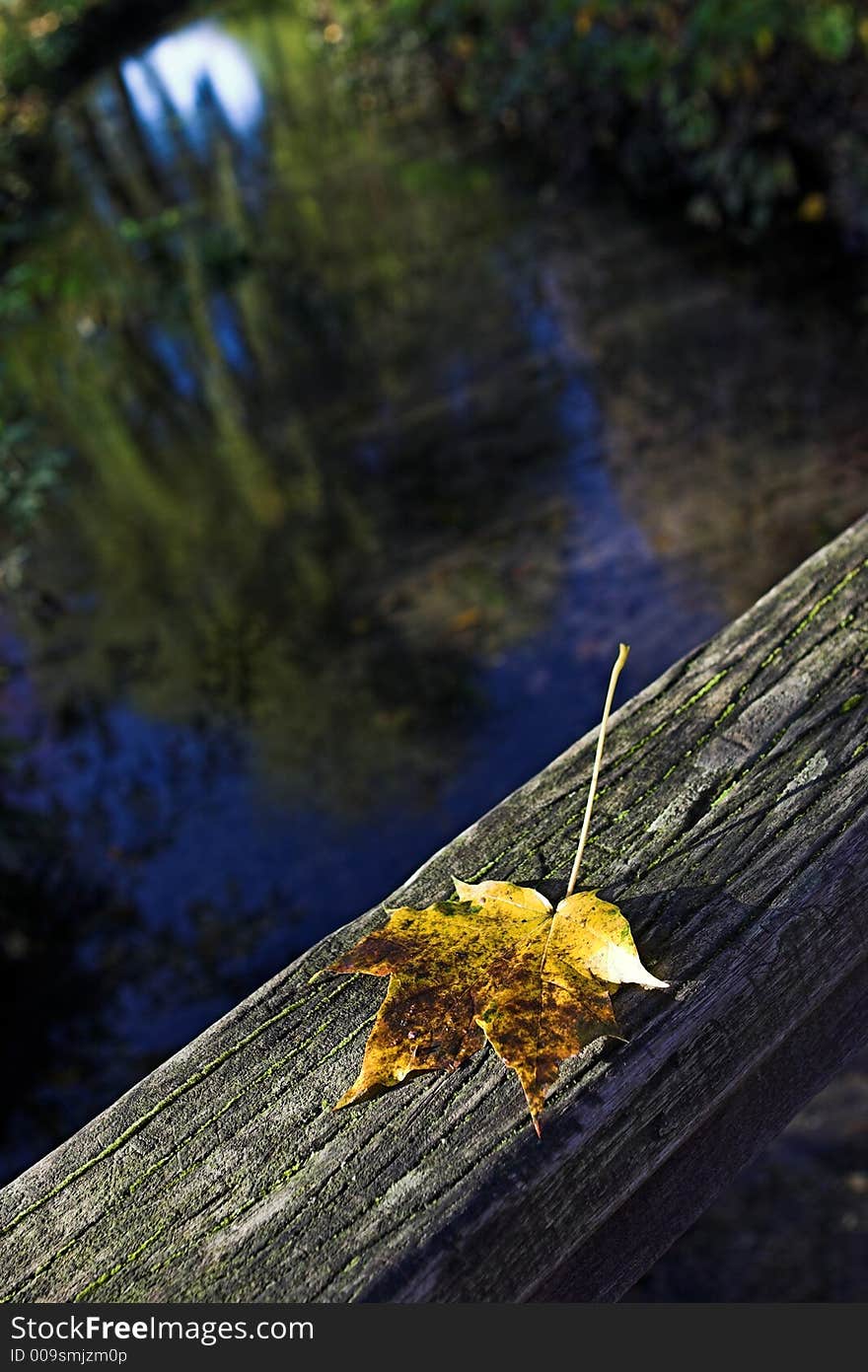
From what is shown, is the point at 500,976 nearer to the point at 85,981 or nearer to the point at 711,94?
the point at 85,981

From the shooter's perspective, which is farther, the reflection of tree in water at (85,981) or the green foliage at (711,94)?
the green foliage at (711,94)

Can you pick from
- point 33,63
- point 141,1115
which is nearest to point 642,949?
point 141,1115

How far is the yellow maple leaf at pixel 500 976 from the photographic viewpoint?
0.74 m

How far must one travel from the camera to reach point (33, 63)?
18719mm

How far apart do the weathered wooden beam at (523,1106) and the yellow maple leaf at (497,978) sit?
0.6 inches

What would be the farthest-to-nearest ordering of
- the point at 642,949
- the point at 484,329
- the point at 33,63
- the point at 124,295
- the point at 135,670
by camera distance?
the point at 33,63
the point at 124,295
the point at 484,329
the point at 135,670
the point at 642,949

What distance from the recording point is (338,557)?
481cm

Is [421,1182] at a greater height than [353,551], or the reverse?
[421,1182]

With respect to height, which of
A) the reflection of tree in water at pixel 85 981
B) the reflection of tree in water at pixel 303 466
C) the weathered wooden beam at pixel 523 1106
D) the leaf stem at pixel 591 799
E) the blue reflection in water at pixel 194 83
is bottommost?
the reflection of tree in water at pixel 85 981

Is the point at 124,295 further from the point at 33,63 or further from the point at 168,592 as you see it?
the point at 33,63

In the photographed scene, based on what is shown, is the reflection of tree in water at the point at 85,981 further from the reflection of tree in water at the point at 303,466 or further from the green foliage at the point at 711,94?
the green foliage at the point at 711,94

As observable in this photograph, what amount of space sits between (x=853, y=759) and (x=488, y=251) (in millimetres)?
7112

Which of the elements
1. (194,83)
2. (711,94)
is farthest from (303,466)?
(194,83)

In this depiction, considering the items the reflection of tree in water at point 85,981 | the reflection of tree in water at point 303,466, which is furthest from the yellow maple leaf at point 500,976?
the reflection of tree in water at point 303,466
